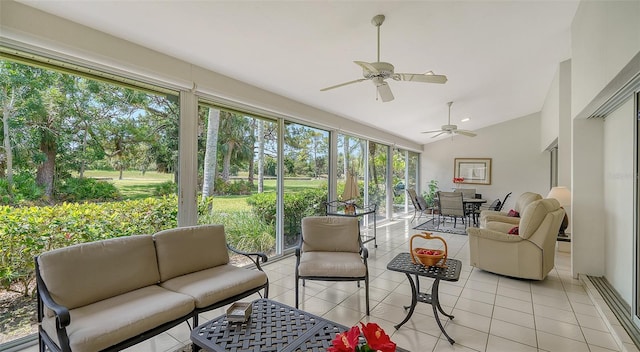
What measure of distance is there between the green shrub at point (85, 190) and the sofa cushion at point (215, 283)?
1.05 metres

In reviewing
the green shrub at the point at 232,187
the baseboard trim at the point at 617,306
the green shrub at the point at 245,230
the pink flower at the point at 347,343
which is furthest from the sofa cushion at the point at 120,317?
the baseboard trim at the point at 617,306

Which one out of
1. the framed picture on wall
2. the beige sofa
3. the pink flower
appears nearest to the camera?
the pink flower

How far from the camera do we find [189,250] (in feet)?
8.18

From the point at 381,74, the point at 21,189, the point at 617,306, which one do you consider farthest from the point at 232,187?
the point at 617,306

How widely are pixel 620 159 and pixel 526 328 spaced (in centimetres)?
195

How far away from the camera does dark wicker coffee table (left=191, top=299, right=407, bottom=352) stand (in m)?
1.48

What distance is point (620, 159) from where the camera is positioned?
2.77 meters

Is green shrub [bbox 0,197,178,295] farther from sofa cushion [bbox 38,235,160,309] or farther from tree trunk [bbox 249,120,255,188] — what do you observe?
tree trunk [bbox 249,120,255,188]

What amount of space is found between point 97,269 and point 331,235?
2.12m

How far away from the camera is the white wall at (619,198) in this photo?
254cm

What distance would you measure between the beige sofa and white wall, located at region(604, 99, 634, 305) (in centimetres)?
336

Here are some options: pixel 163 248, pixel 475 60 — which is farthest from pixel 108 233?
pixel 475 60

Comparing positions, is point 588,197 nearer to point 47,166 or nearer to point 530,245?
point 530,245

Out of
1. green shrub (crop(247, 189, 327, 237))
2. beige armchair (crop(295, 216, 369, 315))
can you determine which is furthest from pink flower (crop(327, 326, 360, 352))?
green shrub (crop(247, 189, 327, 237))
